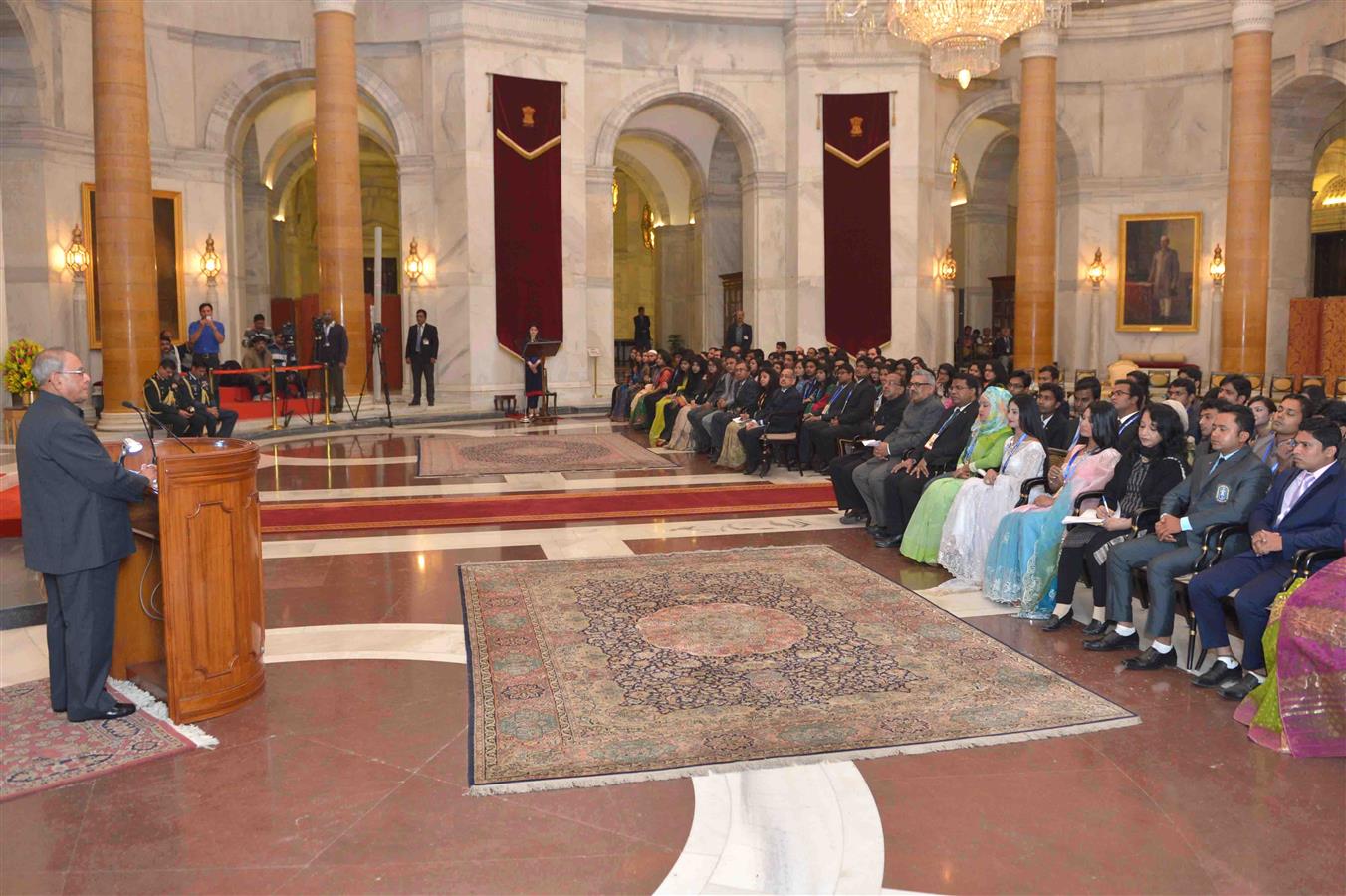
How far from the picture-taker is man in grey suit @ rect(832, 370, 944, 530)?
337 inches

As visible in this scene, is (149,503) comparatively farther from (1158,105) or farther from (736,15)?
(1158,105)

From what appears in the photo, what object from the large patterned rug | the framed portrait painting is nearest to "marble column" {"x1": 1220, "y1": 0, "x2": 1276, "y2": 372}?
the framed portrait painting

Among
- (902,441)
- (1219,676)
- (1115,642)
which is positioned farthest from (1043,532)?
(902,441)

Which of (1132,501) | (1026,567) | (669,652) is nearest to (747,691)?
(669,652)

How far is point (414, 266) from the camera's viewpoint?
1889cm

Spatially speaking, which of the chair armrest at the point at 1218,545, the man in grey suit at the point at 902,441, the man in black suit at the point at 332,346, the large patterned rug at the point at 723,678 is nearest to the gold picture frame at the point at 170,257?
the man in black suit at the point at 332,346

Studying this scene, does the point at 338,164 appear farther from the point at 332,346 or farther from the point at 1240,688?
the point at 1240,688

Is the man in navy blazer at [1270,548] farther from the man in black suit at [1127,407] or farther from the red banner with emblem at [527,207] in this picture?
the red banner with emblem at [527,207]

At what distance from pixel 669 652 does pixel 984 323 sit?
75.4 ft

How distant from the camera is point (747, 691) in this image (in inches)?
198

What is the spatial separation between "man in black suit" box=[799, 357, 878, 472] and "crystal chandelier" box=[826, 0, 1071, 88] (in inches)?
172

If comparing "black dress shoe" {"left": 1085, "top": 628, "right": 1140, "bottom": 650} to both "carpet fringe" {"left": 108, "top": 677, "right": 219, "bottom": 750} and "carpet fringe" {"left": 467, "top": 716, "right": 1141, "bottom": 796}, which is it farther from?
"carpet fringe" {"left": 108, "top": 677, "right": 219, "bottom": 750}

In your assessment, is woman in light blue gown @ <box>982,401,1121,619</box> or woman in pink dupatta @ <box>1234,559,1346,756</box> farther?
A: woman in light blue gown @ <box>982,401,1121,619</box>

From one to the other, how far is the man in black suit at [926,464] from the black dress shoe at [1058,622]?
201 centimetres
